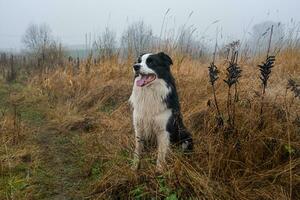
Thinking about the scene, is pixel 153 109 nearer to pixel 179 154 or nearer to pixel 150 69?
pixel 150 69

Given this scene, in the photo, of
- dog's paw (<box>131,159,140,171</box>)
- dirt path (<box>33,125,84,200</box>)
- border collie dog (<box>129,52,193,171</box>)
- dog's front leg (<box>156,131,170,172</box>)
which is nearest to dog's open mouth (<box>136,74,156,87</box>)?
border collie dog (<box>129,52,193,171</box>)

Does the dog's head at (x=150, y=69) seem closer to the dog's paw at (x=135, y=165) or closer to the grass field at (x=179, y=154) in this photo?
the grass field at (x=179, y=154)

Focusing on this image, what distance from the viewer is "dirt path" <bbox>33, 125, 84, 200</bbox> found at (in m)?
2.99

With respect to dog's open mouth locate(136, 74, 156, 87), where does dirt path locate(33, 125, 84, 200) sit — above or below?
below

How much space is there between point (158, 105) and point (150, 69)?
1.06 feet

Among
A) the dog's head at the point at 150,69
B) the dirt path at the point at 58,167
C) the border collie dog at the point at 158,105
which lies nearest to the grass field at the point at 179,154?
the dirt path at the point at 58,167

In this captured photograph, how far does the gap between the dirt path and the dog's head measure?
1.06 m

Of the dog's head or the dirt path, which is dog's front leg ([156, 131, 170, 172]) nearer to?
the dog's head

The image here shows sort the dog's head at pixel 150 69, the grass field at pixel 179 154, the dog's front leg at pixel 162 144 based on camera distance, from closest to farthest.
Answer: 1. the grass field at pixel 179 154
2. the dog's front leg at pixel 162 144
3. the dog's head at pixel 150 69

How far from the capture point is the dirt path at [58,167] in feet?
9.80

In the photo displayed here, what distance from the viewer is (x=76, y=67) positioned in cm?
791

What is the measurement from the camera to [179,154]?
9.43ft

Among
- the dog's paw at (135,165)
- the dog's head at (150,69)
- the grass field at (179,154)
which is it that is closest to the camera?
the grass field at (179,154)

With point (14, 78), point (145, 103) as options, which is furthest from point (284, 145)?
point (14, 78)
